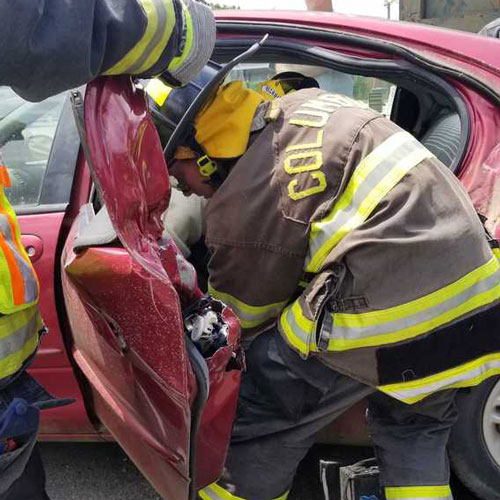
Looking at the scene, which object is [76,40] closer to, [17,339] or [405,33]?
[17,339]

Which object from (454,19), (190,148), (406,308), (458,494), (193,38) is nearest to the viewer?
(193,38)

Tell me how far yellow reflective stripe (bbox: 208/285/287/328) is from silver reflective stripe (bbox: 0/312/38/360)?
0.51 m

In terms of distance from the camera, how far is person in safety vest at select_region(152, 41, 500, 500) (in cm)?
140

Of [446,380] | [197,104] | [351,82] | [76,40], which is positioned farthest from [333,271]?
[351,82]

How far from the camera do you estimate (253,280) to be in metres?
1.56

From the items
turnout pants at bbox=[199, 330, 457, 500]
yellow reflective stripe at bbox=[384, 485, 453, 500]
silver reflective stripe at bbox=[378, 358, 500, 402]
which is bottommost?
yellow reflective stripe at bbox=[384, 485, 453, 500]

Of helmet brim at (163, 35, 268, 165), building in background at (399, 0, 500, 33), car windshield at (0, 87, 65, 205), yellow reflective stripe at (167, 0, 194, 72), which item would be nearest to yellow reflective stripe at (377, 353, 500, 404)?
helmet brim at (163, 35, 268, 165)

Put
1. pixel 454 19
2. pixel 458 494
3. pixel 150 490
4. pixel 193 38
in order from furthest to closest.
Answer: pixel 454 19 < pixel 150 490 < pixel 458 494 < pixel 193 38

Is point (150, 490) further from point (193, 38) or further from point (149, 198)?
point (193, 38)

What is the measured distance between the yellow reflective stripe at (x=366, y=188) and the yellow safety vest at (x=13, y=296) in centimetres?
65

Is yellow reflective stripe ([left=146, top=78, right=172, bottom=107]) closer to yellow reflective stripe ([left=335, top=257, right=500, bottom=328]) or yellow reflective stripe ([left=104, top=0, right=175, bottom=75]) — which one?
yellow reflective stripe ([left=104, top=0, right=175, bottom=75])

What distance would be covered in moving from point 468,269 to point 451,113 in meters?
0.80

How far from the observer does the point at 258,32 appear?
194cm

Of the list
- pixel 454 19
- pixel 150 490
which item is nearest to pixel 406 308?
pixel 150 490
